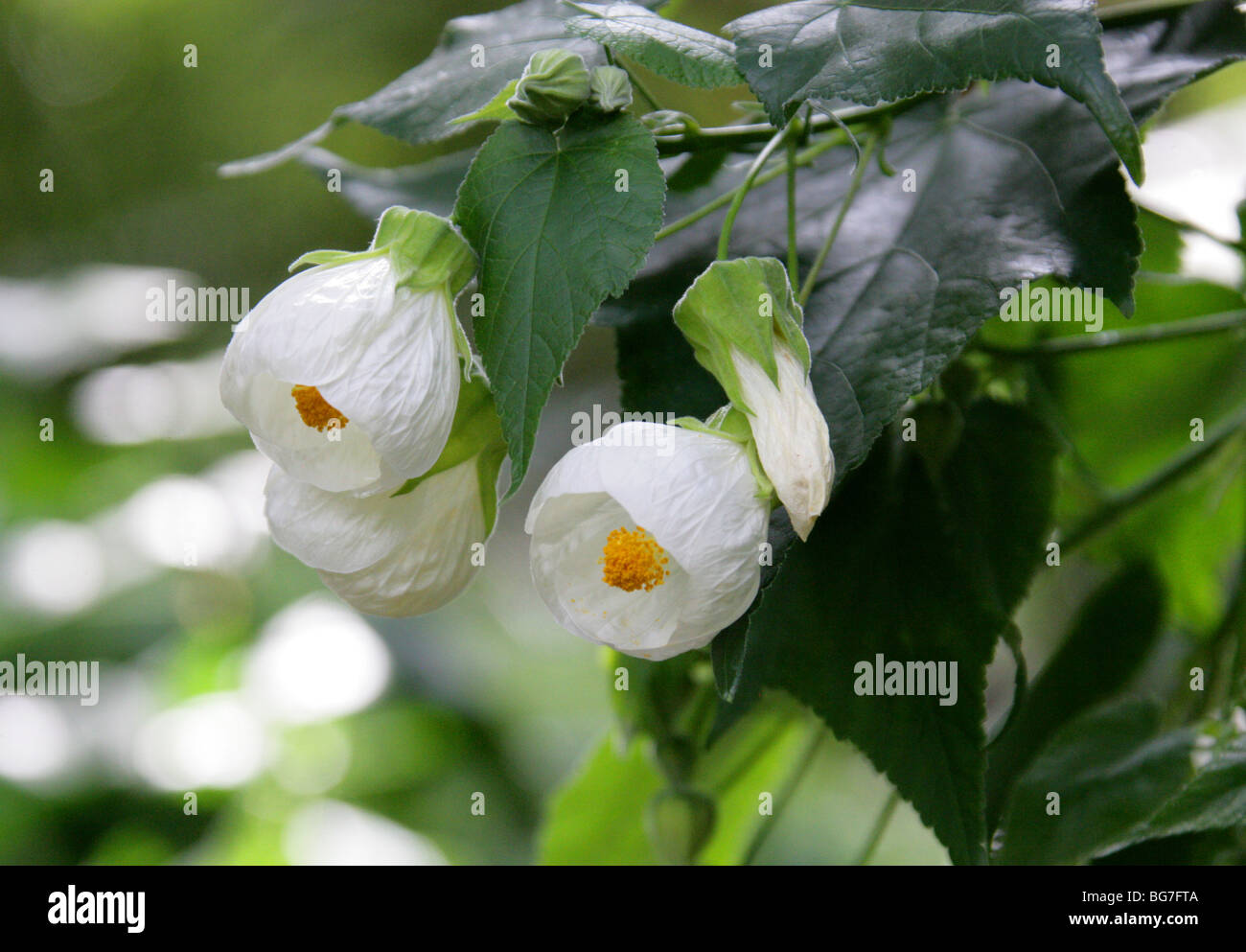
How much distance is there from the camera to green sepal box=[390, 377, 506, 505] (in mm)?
194

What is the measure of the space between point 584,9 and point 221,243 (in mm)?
1130

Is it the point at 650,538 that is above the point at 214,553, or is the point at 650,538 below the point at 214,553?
above

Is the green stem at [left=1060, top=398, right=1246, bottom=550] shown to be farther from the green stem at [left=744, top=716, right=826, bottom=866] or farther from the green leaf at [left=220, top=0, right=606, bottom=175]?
the green leaf at [left=220, top=0, right=606, bottom=175]

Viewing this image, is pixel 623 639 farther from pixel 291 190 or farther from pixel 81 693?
pixel 291 190

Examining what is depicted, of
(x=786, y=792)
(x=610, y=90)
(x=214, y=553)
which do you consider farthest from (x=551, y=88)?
(x=214, y=553)

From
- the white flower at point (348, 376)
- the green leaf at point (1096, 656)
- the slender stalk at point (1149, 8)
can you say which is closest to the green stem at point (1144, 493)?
the green leaf at point (1096, 656)

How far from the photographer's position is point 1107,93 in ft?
0.53

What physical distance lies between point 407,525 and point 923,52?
0.39ft

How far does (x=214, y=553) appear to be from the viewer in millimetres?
873

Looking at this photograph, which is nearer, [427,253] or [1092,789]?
[427,253]

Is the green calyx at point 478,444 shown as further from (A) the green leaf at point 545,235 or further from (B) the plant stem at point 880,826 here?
(B) the plant stem at point 880,826

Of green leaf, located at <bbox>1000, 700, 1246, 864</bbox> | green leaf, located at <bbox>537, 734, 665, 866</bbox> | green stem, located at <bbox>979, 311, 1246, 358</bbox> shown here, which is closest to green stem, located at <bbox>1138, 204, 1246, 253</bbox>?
green stem, located at <bbox>979, 311, 1246, 358</bbox>

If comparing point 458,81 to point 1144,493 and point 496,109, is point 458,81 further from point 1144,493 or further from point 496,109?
point 1144,493

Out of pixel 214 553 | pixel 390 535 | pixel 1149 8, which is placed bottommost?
pixel 214 553
